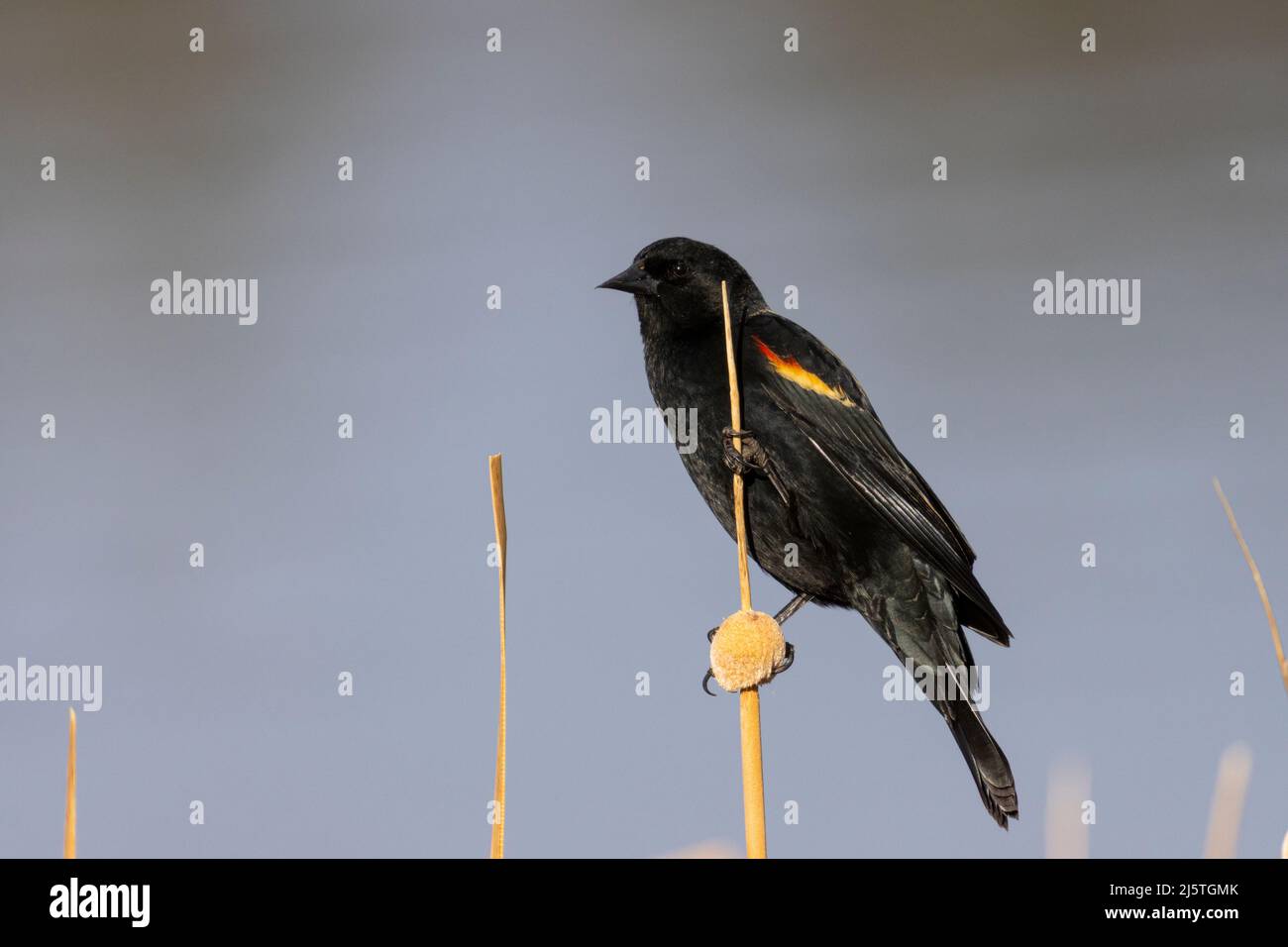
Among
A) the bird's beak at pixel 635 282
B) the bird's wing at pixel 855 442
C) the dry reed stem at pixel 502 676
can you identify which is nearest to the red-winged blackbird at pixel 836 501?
the bird's wing at pixel 855 442

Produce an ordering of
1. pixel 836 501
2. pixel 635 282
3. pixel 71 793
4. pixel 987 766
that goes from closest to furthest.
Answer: pixel 71 793 < pixel 987 766 < pixel 836 501 < pixel 635 282

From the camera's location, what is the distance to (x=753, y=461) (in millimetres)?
2414

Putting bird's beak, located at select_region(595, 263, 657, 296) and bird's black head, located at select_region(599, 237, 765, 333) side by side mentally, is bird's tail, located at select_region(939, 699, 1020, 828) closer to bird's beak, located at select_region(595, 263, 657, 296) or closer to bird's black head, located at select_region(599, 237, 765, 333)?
bird's black head, located at select_region(599, 237, 765, 333)

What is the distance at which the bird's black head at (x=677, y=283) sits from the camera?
2625 millimetres

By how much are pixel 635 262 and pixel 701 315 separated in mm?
191

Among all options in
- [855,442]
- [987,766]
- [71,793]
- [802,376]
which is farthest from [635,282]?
[71,793]

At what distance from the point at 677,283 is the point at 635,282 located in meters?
0.09

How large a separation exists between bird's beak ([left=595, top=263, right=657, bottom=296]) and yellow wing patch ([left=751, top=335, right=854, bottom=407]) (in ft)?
0.92

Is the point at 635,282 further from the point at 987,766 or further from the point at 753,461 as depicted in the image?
the point at 987,766

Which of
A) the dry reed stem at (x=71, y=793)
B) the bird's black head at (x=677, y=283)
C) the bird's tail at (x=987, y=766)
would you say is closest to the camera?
the dry reed stem at (x=71, y=793)

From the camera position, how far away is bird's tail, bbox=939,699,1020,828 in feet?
7.59

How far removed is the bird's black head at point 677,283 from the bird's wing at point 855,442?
0.12m

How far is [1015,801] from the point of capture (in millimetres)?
2322

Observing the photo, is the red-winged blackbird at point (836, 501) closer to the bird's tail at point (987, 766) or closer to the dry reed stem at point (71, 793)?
the bird's tail at point (987, 766)
